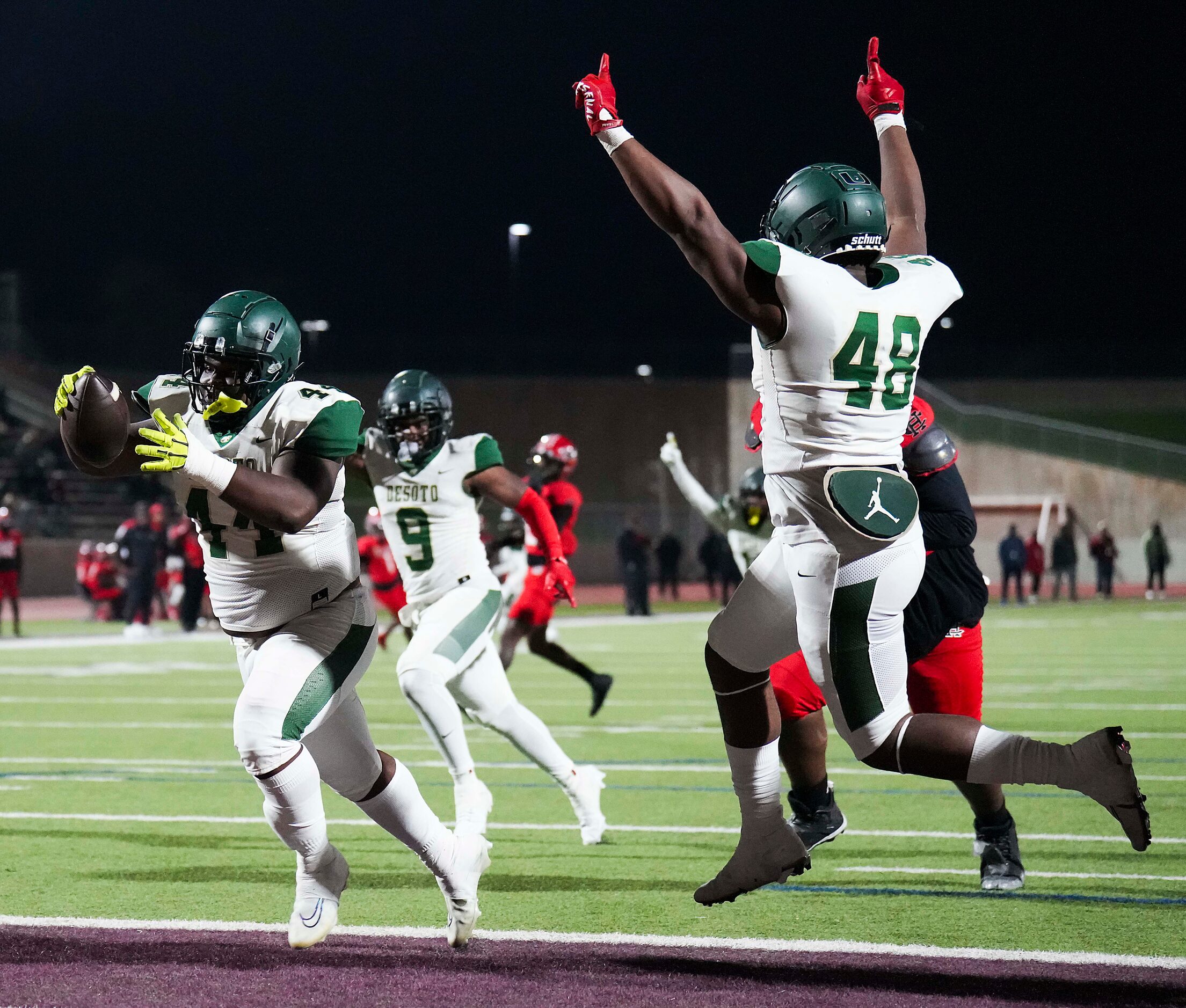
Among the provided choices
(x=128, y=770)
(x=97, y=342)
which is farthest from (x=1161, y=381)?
(x=128, y=770)

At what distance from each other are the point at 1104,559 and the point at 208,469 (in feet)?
99.2

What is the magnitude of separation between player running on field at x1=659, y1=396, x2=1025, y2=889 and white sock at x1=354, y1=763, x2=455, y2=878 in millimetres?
1230

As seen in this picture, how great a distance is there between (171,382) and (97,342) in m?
39.1

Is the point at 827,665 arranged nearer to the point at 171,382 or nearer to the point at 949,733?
the point at 949,733

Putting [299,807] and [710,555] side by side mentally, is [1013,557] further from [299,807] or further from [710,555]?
[299,807]

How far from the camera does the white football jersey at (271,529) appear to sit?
4.10 metres

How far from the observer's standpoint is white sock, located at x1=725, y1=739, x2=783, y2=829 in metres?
4.30

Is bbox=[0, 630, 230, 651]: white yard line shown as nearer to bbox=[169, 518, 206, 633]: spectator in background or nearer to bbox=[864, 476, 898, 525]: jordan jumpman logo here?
bbox=[169, 518, 206, 633]: spectator in background

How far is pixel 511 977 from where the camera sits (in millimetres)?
3969

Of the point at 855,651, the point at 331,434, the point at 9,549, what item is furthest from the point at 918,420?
the point at 9,549

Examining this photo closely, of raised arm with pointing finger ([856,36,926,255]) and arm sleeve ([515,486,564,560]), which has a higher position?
raised arm with pointing finger ([856,36,926,255])

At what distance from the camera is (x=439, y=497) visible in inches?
267

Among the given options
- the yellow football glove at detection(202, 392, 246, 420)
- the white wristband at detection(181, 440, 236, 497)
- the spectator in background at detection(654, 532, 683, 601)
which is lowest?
the spectator in background at detection(654, 532, 683, 601)

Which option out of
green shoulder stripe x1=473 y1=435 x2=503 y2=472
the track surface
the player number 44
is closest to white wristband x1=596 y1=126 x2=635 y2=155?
the player number 44
